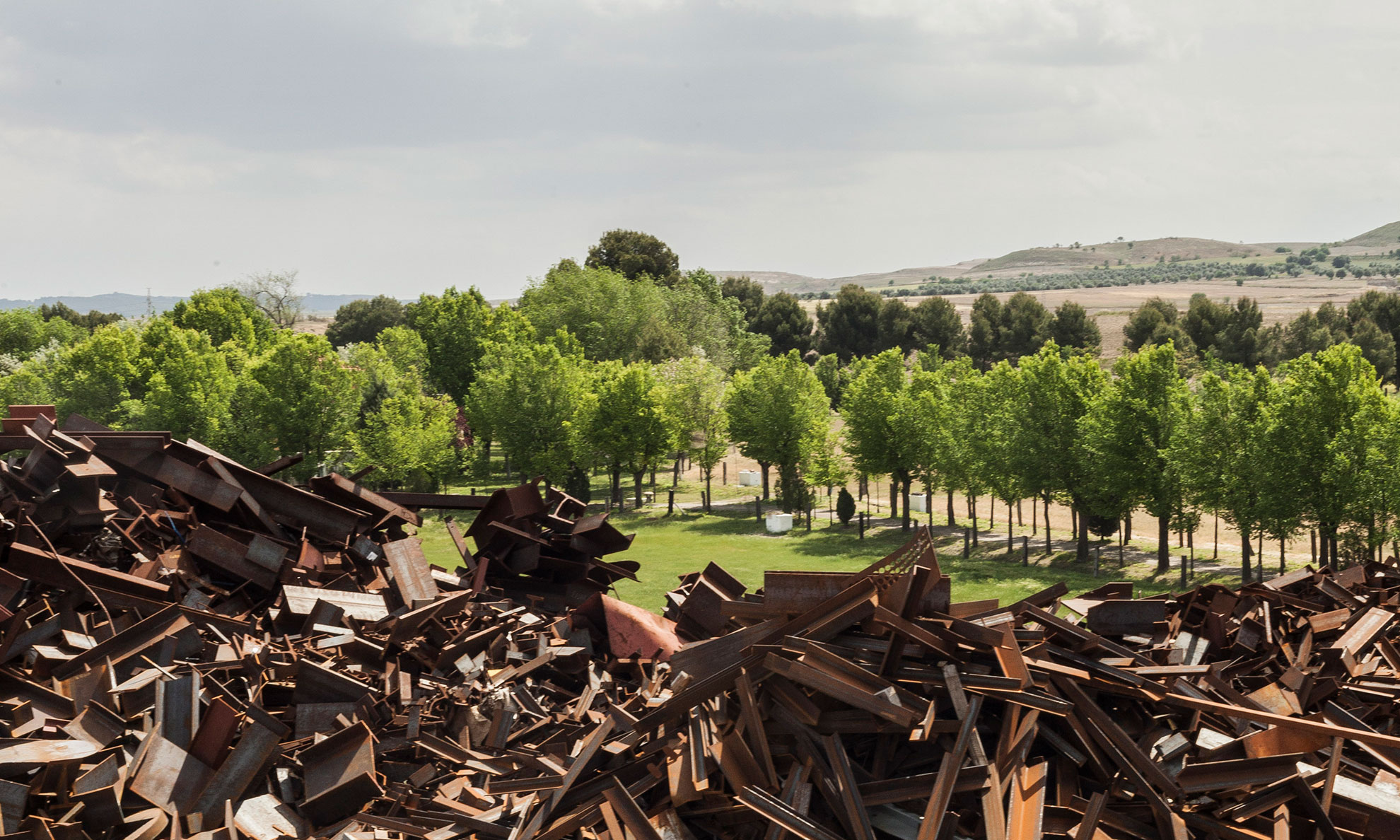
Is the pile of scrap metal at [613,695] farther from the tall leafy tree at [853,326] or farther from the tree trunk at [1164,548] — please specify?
the tall leafy tree at [853,326]

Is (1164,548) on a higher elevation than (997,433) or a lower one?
lower

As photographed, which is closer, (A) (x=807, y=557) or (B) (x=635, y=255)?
(A) (x=807, y=557)

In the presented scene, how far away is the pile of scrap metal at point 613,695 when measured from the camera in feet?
19.4

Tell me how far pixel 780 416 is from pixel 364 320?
86089 mm

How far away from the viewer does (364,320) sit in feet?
406

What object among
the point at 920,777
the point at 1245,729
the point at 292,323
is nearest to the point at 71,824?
the point at 920,777

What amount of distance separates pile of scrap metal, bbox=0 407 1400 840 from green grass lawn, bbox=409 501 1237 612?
14612 millimetres

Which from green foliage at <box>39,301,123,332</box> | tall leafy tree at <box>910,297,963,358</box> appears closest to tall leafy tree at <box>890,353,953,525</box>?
tall leafy tree at <box>910,297,963,358</box>

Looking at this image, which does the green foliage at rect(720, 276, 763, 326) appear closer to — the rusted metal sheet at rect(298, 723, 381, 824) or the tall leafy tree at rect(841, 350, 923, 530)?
the tall leafy tree at rect(841, 350, 923, 530)

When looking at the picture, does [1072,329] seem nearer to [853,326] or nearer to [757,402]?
[853,326]

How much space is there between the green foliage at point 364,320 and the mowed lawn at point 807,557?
81219 millimetres

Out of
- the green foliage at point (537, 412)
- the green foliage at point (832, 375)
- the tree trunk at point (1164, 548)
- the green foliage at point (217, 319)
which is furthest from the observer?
the green foliage at point (832, 375)

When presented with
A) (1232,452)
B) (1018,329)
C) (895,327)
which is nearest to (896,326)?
(895,327)

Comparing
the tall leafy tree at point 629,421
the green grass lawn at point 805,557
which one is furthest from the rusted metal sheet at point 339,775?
the tall leafy tree at point 629,421
